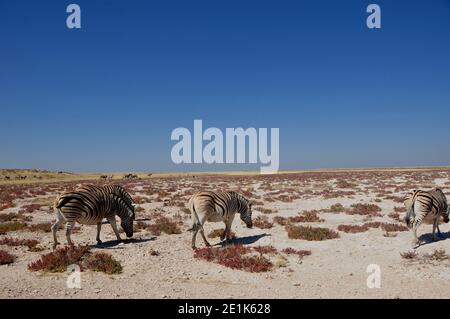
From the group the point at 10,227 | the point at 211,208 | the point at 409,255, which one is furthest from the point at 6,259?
the point at 409,255

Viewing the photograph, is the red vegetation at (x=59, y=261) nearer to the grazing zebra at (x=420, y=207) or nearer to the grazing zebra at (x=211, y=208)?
the grazing zebra at (x=211, y=208)

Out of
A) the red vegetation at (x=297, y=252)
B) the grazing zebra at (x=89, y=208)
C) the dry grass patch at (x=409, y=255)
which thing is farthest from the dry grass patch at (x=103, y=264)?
the dry grass patch at (x=409, y=255)

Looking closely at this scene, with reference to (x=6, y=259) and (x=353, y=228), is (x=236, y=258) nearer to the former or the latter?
(x=6, y=259)

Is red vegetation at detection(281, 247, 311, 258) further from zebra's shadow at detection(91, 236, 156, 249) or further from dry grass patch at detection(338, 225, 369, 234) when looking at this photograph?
zebra's shadow at detection(91, 236, 156, 249)

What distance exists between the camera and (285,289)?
9.53 meters

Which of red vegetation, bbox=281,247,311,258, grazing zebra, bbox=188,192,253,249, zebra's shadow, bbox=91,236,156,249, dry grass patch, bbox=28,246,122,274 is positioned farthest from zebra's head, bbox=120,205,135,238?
red vegetation, bbox=281,247,311,258

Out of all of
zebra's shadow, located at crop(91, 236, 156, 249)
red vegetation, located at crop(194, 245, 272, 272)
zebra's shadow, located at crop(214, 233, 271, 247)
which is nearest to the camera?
Answer: red vegetation, located at crop(194, 245, 272, 272)

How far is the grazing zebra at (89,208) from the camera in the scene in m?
13.0

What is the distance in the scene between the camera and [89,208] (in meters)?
13.5

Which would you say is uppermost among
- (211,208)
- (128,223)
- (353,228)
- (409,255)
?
(211,208)

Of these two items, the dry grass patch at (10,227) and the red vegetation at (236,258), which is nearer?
the red vegetation at (236,258)

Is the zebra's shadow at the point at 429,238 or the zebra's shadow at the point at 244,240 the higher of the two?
the zebra's shadow at the point at 429,238

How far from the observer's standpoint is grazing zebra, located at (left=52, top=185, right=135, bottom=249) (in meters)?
13.0
